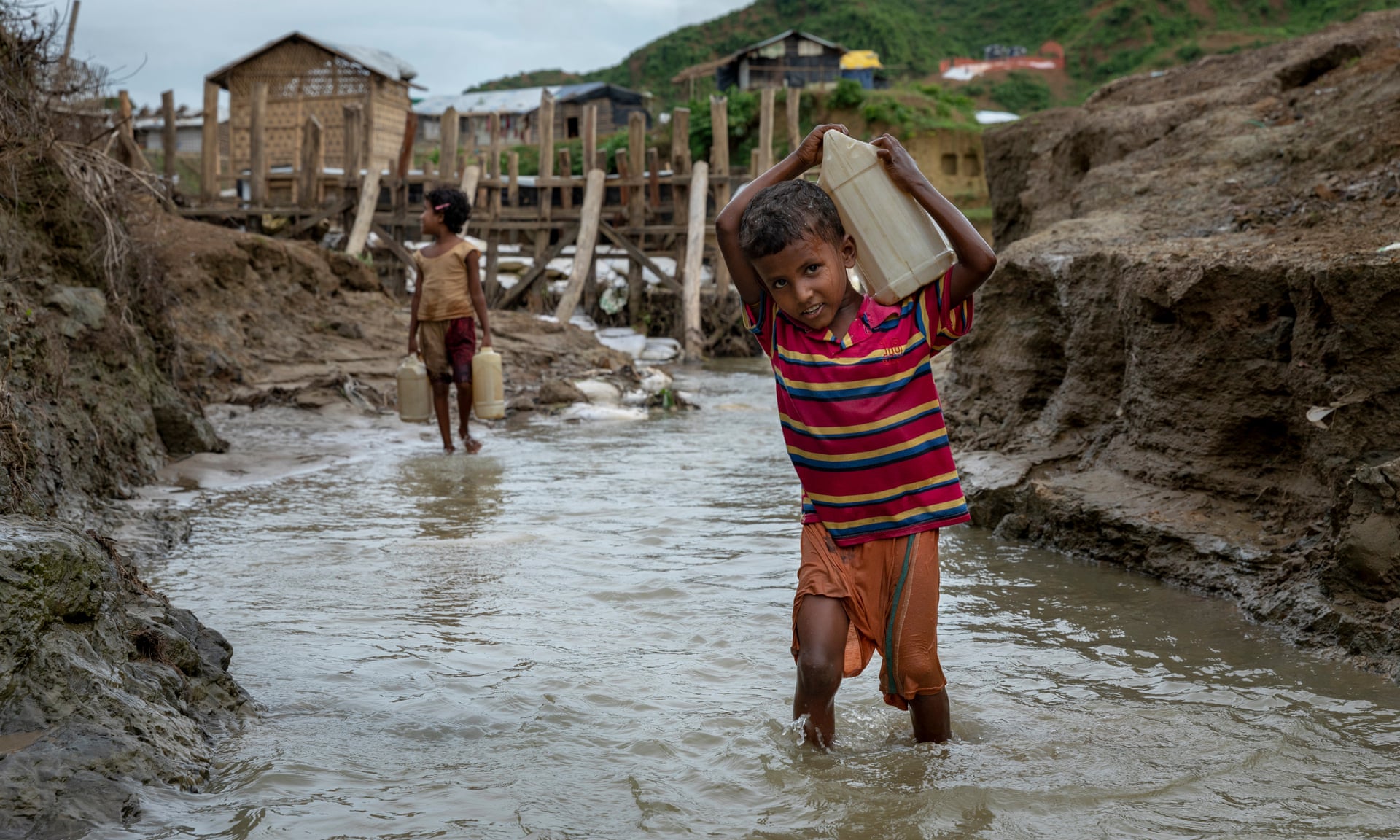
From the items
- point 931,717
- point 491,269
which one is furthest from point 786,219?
point 491,269

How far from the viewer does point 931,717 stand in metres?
3.01

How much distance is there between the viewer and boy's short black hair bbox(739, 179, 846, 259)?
9.14ft

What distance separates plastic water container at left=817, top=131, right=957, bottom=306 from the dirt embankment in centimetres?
180

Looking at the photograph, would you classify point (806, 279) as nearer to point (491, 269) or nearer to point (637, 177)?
point (637, 177)

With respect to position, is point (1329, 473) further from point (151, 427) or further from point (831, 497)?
point (151, 427)

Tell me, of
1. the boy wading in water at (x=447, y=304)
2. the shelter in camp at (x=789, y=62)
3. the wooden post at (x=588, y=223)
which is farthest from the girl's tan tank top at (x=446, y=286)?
the shelter in camp at (x=789, y=62)

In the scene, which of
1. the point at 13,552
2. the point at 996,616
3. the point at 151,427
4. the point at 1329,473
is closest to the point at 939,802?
the point at 996,616

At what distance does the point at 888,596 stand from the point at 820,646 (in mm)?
206

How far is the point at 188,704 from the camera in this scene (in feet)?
9.86

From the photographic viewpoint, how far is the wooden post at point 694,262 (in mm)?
17266

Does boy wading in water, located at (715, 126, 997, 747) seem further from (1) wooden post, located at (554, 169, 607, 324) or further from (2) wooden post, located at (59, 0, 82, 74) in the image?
(1) wooden post, located at (554, 169, 607, 324)

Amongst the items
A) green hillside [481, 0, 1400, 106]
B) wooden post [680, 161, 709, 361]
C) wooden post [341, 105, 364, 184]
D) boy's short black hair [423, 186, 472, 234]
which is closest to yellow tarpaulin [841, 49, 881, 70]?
green hillside [481, 0, 1400, 106]

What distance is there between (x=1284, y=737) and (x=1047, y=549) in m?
2.27

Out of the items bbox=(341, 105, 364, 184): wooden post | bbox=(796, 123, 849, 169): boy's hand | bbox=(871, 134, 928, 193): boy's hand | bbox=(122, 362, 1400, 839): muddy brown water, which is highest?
bbox=(341, 105, 364, 184): wooden post
